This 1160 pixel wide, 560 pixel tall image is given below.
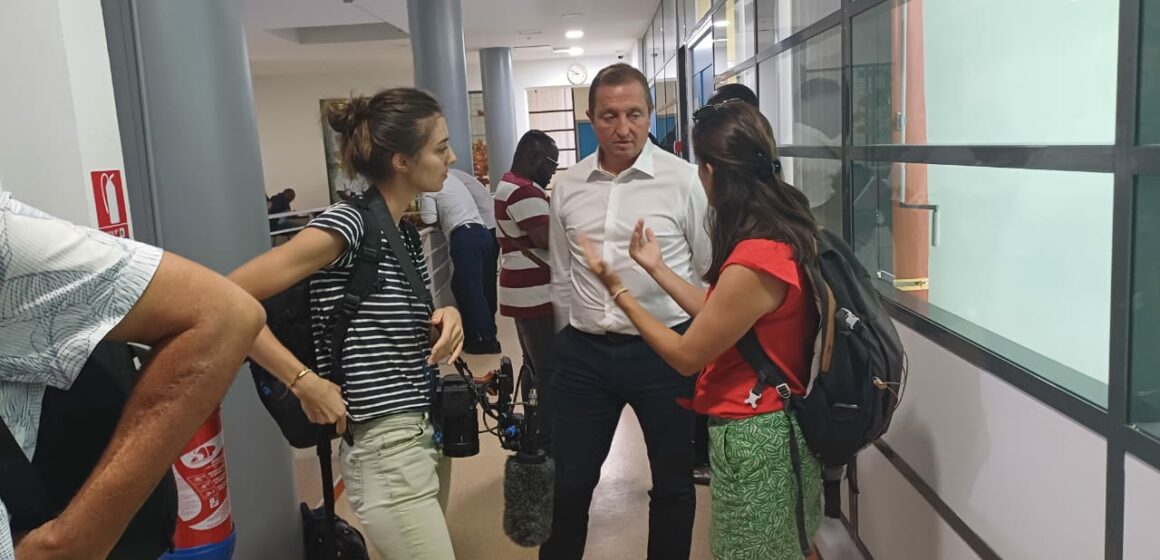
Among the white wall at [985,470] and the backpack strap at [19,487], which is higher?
the backpack strap at [19,487]

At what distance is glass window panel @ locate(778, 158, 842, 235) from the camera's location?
2914 millimetres

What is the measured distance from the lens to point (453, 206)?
586 centimetres

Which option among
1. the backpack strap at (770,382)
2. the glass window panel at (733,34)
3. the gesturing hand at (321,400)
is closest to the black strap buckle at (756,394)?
the backpack strap at (770,382)

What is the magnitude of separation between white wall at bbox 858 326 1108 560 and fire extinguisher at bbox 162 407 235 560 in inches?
57.5

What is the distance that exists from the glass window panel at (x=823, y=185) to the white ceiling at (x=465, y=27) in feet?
21.3

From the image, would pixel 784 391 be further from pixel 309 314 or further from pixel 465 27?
pixel 465 27

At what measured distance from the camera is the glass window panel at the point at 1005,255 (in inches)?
56.1

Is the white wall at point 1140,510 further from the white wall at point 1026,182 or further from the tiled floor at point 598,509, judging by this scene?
the tiled floor at point 598,509

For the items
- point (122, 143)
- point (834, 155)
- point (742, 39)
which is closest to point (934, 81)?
point (834, 155)

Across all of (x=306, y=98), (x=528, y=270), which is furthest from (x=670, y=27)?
(x=306, y=98)

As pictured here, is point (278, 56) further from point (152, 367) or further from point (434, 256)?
point (152, 367)

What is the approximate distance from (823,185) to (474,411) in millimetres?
1896

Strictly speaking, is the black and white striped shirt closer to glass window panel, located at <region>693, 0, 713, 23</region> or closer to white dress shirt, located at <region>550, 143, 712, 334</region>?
white dress shirt, located at <region>550, 143, 712, 334</region>

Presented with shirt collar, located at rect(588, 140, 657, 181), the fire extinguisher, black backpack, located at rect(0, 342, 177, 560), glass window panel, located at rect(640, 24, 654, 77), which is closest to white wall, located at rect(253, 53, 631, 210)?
glass window panel, located at rect(640, 24, 654, 77)
